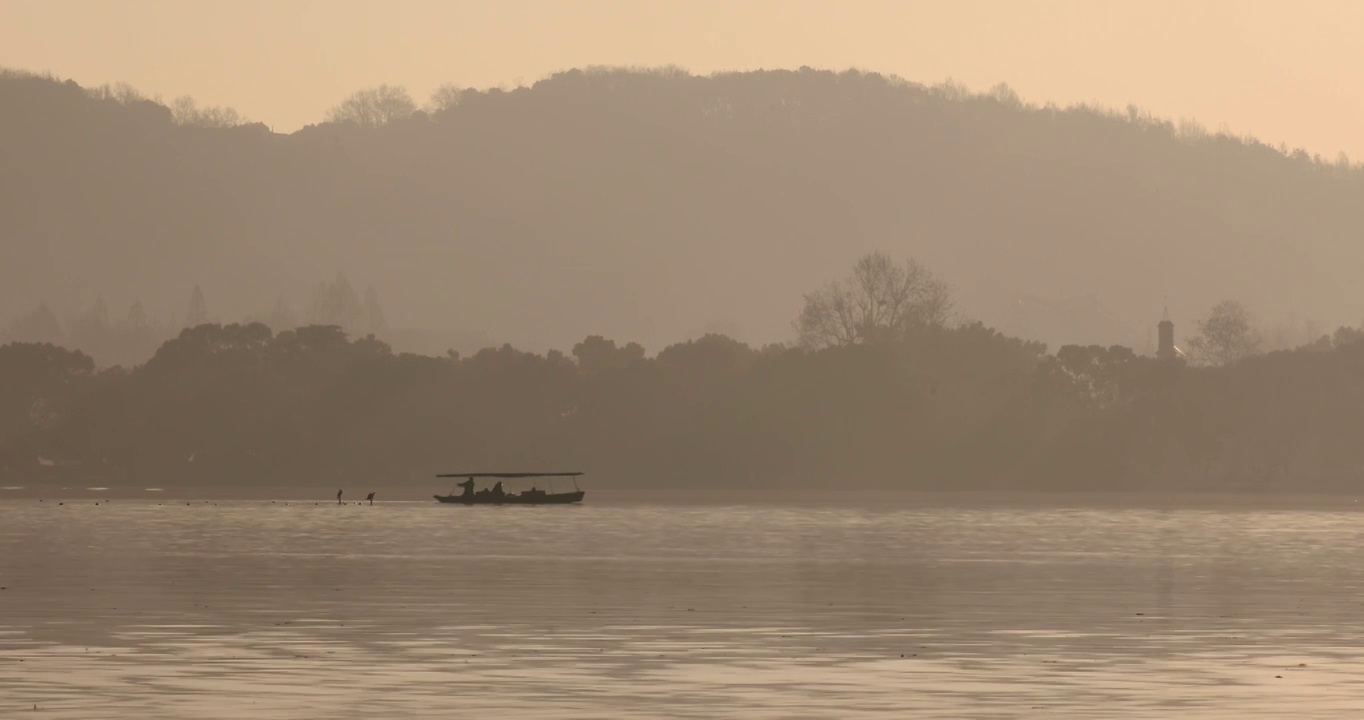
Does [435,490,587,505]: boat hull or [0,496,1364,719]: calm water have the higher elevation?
[435,490,587,505]: boat hull

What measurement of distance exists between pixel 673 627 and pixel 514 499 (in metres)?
135

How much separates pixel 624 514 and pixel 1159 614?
9822 centimetres

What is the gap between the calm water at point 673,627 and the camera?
41000 millimetres

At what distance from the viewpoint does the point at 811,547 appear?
10625 centimetres

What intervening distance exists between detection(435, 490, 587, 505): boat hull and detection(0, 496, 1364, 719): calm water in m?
70.6

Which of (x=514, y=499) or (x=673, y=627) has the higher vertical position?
(x=514, y=499)

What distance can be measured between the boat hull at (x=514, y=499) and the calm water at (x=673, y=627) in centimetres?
7061

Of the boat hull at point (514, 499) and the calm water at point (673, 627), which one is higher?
the boat hull at point (514, 499)

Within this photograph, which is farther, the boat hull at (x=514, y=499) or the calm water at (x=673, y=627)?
the boat hull at (x=514, y=499)

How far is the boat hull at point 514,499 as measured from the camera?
185625mm

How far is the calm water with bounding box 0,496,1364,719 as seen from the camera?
4100cm

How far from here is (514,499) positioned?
625ft

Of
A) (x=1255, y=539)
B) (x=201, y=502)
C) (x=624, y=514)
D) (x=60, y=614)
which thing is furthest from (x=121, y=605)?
(x=201, y=502)

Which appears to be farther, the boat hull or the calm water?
the boat hull
